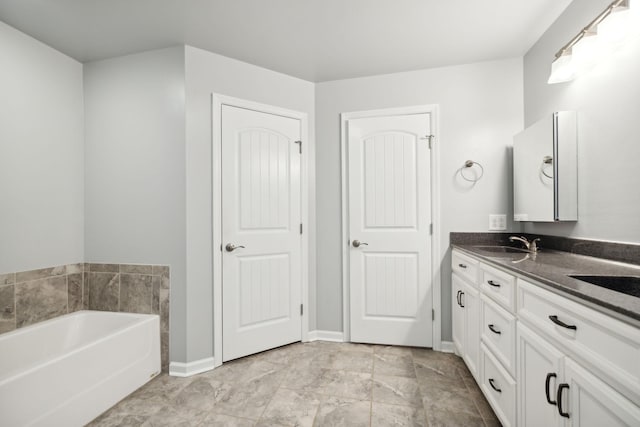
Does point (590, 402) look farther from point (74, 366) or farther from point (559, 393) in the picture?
point (74, 366)

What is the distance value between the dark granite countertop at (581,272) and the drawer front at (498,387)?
1.71 feet

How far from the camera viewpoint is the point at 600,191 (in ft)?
5.05

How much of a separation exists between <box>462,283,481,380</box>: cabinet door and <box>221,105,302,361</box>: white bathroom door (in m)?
1.37

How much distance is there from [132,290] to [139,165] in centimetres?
98

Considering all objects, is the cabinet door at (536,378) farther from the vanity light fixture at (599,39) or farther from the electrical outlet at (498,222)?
the vanity light fixture at (599,39)

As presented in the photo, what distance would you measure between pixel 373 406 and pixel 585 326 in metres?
1.29

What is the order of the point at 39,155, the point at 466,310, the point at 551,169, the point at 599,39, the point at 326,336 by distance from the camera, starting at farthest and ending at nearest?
the point at 326,336 < the point at 39,155 < the point at 466,310 < the point at 551,169 < the point at 599,39

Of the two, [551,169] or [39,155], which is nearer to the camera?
[551,169]

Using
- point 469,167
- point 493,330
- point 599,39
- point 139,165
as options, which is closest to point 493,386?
point 493,330

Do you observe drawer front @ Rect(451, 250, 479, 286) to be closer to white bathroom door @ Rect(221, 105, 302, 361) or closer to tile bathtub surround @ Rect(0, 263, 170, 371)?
white bathroom door @ Rect(221, 105, 302, 361)

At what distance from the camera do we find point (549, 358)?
1030 mm

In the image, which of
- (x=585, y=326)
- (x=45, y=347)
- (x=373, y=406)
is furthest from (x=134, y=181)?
(x=585, y=326)

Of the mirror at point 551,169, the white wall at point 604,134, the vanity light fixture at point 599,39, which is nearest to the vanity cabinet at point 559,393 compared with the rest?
the white wall at point 604,134

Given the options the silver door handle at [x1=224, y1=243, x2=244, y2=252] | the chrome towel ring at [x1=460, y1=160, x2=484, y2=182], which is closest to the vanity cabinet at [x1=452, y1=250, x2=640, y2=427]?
the chrome towel ring at [x1=460, y1=160, x2=484, y2=182]
